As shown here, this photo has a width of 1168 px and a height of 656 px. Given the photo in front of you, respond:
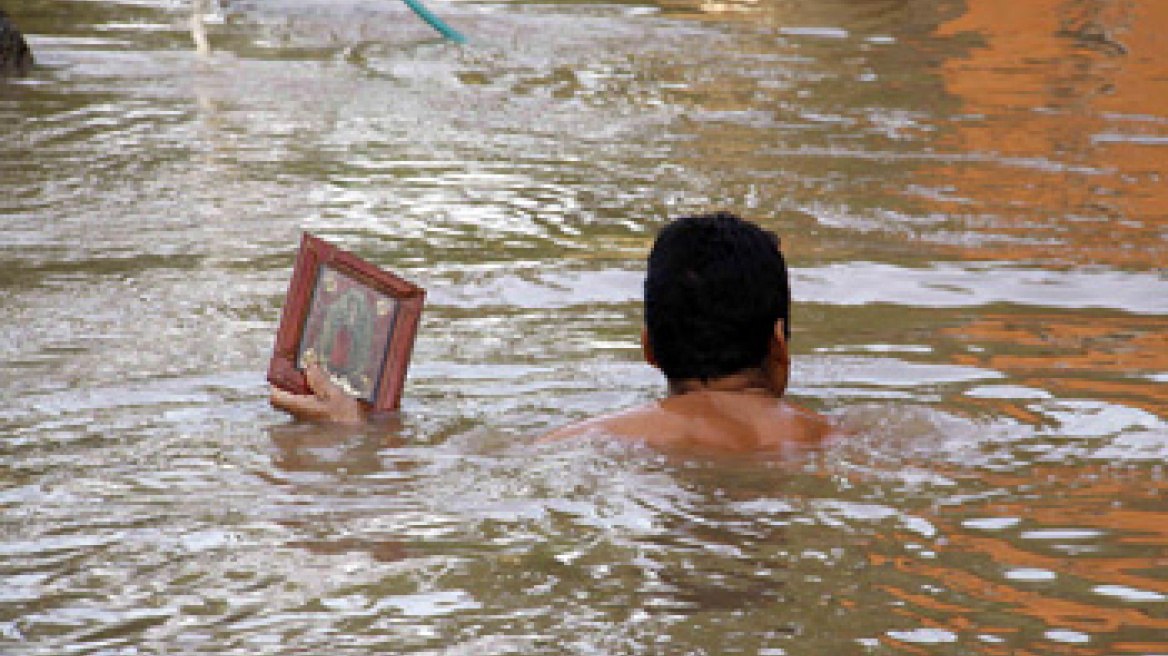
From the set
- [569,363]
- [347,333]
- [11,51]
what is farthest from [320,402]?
[11,51]

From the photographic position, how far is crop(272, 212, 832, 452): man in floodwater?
13.1 feet

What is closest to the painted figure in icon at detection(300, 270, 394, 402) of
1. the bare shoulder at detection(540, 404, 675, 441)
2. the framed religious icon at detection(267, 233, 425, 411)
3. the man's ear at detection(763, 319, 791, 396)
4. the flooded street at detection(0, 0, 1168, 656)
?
the framed religious icon at detection(267, 233, 425, 411)

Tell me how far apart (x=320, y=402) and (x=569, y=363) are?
101 cm

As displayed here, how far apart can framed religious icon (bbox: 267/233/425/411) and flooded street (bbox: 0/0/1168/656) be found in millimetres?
136

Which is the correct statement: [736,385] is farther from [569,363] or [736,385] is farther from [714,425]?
[569,363]

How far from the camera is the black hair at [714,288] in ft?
13.1

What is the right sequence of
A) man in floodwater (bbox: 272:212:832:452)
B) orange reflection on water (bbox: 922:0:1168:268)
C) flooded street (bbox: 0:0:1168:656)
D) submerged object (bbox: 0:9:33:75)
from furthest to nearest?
submerged object (bbox: 0:9:33:75) → orange reflection on water (bbox: 922:0:1168:268) → man in floodwater (bbox: 272:212:832:452) → flooded street (bbox: 0:0:1168:656)

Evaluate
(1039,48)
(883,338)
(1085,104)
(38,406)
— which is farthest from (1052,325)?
(1039,48)

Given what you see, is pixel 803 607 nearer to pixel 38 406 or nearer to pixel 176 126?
pixel 38 406

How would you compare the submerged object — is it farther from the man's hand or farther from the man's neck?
the man's neck

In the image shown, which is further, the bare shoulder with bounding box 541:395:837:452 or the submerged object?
the submerged object

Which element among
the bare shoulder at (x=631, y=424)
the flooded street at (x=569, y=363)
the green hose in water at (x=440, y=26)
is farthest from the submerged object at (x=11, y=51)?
the bare shoulder at (x=631, y=424)

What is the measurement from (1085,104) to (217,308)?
21.3ft

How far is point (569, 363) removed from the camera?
17.0 ft
